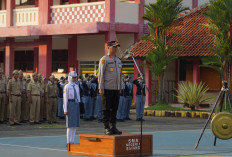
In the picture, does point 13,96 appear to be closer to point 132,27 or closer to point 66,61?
point 132,27

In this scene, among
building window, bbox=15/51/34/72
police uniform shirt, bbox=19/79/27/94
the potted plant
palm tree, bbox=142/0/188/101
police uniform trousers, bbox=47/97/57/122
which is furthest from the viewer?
building window, bbox=15/51/34/72

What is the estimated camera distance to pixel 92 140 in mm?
13477

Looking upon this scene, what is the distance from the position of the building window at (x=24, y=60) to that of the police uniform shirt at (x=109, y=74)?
2853 cm

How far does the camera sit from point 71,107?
15.0 m

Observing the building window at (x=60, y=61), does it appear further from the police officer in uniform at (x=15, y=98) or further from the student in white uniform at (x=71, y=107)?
the student in white uniform at (x=71, y=107)

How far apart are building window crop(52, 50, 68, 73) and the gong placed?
2556cm

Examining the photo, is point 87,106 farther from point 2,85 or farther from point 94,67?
point 94,67

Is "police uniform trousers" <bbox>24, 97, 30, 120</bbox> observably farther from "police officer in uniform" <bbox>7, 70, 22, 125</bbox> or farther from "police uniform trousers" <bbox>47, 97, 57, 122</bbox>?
"police officer in uniform" <bbox>7, 70, 22, 125</bbox>

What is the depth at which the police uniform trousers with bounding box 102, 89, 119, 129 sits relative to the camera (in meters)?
13.5

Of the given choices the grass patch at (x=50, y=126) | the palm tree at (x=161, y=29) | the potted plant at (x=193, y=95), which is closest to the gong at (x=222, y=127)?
the grass patch at (x=50, y=126)

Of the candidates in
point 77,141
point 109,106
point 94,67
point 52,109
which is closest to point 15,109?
point 52,109

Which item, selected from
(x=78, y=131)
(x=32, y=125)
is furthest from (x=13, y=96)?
(x=78, y=131)

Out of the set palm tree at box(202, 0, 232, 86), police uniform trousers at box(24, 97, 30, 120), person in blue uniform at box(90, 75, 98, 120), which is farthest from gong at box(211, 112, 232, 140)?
palm tree at box(202, 0, 232, 86)

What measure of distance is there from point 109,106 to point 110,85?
47 centimetres
